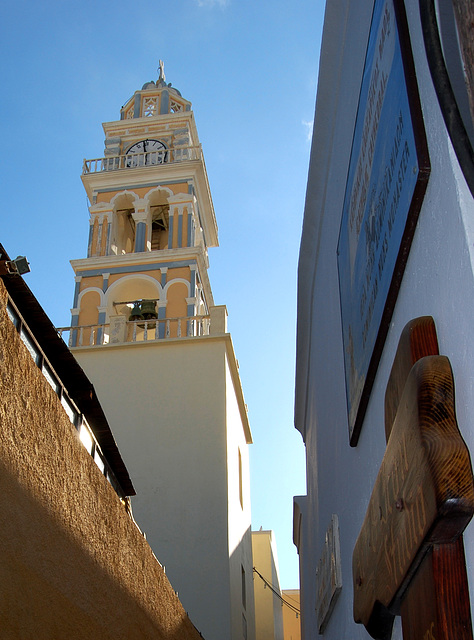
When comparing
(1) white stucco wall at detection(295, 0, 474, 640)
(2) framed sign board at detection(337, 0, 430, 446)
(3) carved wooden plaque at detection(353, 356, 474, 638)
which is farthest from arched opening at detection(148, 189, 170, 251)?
(3) carved wooden plaque at detection(353, 356, 474, 638)

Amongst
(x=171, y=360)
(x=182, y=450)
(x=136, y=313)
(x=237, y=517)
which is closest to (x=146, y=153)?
(x=136, y=313)

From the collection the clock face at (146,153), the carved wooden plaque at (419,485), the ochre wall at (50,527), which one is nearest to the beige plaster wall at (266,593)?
the clock face at (146,153)

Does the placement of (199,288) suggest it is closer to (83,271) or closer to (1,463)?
(83,271)

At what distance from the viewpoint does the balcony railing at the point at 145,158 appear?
749 inches

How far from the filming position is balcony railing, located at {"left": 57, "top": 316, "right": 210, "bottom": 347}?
14.4 meters

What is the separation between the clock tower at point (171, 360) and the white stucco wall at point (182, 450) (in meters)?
0.02

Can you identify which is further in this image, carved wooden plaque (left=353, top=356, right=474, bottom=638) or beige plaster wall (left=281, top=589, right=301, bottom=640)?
beige plaster wall (left=281, top=589, right=301, bottom=640)

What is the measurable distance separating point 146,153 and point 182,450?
9652 mm

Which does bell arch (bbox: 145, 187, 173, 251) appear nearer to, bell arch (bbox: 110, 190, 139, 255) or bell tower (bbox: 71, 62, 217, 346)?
bell tower (bbox: 71, 62, 217, 346)

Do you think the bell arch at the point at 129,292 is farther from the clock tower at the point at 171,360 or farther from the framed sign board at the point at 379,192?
the framed sign board at the point at 379,192

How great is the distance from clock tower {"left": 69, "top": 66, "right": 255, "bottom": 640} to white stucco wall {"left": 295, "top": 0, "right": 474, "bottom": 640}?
301 cm

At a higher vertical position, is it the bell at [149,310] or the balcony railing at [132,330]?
the bell at [149,310]

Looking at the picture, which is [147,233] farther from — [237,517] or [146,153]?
[237,517]

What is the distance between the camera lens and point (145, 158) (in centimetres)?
1933
